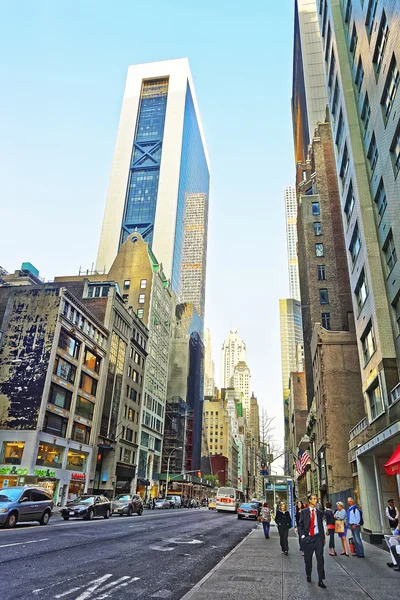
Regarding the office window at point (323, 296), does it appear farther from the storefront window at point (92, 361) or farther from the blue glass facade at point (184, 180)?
the blue glass facade at point (184, 180)

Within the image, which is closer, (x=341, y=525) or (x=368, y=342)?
(x=341, y=525)

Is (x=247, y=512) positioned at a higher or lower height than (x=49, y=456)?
lower

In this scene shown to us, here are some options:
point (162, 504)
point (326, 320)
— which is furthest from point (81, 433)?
point (326, 320)

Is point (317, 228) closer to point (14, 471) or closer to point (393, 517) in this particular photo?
point (14, 471)

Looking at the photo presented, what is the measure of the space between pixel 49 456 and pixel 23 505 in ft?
86.1

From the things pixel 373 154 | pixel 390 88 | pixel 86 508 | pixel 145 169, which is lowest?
pixel 86 508

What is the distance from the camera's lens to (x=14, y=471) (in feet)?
130

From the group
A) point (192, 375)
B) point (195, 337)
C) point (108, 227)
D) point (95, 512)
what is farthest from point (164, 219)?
point (95, 512)

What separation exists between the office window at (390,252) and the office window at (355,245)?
4.75 m

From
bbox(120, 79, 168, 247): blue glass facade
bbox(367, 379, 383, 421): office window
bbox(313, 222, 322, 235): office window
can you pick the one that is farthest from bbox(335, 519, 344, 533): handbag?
bbox(120, 79, 168, 247): blue glass facade

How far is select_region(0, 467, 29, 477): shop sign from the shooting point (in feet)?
129

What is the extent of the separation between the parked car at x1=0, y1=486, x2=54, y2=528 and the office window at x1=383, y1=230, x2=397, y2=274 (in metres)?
21.1

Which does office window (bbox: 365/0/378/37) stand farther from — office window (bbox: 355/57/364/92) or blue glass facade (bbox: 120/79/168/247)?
blue glass facade (bbox: 120/79/168/247)

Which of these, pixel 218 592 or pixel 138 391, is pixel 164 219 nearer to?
pixel 138 391
